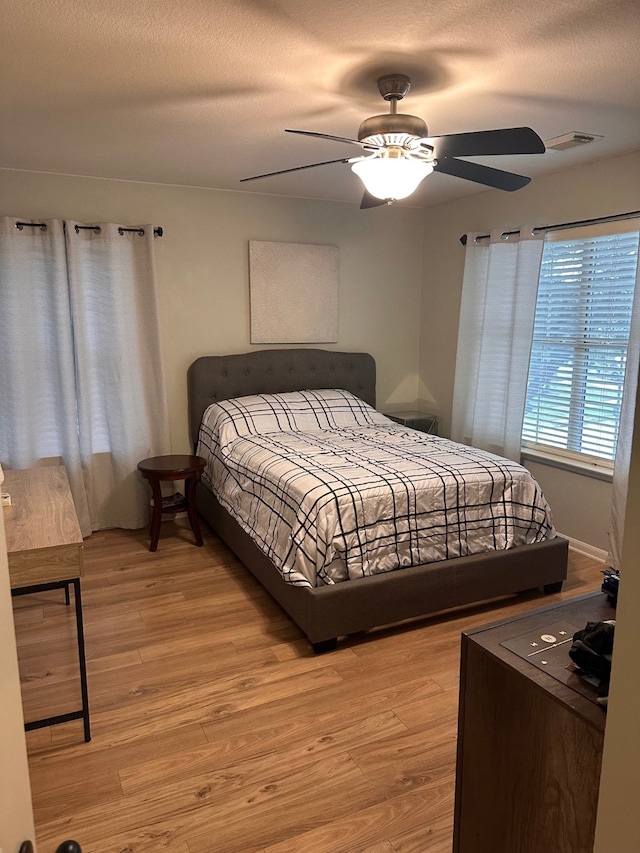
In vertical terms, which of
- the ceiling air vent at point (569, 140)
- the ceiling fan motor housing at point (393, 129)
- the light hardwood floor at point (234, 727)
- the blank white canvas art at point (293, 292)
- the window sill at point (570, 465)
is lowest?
the light hardwood floor at point (234, 727)

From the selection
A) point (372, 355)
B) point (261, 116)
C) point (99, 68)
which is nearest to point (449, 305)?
point (372, 355)

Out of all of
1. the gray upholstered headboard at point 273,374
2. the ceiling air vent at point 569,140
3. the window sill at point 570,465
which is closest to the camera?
the ceiling air vent at point 569,140

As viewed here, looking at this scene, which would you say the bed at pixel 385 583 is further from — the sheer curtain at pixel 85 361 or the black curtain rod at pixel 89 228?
the black curtain rod at pixel 89 228

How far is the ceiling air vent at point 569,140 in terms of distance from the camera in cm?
301

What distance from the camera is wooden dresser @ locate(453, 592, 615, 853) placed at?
120cm

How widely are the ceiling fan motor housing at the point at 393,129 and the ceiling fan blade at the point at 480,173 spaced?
27 cm

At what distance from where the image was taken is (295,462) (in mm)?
3336

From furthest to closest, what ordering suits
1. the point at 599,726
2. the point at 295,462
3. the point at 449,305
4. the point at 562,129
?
the point at 449,305, the point at 295,462, the point at 562,129, the point at 599,726

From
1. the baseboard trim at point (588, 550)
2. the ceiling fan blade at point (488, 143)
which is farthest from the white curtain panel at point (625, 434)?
the ceiling fan blade at point (488, 143)

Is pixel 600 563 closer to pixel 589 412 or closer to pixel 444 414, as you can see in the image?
pixel 589 412

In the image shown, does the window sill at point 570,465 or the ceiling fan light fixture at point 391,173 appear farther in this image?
the window sill at point 570,465

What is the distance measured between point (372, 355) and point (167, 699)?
3.32 metres

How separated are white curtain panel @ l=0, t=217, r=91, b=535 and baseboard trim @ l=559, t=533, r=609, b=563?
3357 mm

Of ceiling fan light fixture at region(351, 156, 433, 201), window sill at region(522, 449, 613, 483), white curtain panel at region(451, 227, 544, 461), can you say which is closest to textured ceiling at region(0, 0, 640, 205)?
ceiling fan light fixture at region(351, 156, 433, 201)
